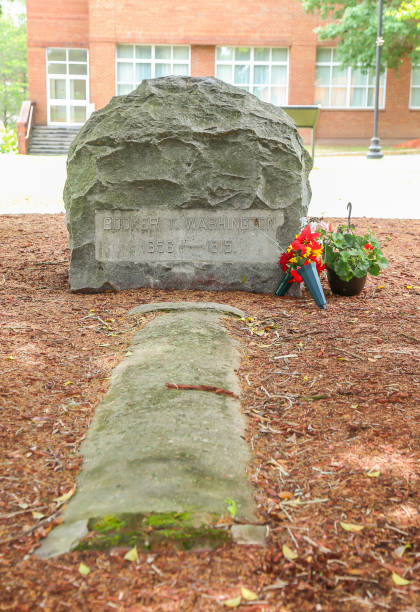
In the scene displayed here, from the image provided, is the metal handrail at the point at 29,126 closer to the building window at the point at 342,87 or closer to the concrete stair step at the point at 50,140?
the concrete stair step at the point at 50,140

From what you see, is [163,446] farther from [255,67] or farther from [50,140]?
[255,67]

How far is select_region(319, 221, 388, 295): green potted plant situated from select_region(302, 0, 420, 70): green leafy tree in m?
20.2

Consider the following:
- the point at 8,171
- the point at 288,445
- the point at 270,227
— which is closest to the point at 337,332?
the point at 270,227

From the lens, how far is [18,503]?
242 cm

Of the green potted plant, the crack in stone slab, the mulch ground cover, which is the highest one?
the green potted plant

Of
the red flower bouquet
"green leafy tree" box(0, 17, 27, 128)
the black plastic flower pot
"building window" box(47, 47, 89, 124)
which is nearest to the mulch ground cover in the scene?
the black plastic flower pot

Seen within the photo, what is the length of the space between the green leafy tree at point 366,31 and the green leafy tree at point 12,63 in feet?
63.9

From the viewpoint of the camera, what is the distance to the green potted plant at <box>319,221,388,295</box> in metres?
5.30

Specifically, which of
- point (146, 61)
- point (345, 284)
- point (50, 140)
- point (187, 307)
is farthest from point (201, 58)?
point (187, 307)

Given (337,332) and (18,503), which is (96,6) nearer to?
(337,332)

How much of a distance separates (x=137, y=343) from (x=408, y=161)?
623 inches

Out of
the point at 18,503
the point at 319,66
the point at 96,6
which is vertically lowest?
the point at 18,503

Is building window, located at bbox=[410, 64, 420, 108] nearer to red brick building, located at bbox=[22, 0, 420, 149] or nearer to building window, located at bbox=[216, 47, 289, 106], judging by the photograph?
red brick building, located at bbox=[22, 0, 420, 149]

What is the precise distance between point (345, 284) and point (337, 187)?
798cm
